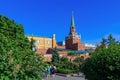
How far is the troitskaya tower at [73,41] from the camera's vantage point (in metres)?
96.1

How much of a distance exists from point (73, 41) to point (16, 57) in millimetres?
95828

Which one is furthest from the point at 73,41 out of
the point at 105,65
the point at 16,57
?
the point at 16,57

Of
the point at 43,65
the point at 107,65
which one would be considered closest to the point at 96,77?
the point at 107,65

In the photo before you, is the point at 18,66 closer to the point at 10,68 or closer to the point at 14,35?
the point at 10,68

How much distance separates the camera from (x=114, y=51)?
14.0 metres

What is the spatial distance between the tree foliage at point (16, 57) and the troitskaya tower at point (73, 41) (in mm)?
84119

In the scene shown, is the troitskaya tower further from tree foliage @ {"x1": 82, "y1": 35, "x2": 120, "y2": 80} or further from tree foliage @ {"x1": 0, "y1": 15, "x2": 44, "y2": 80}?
tree foliage @ {"x1": 0, "y1": 15, "x2": 44, "y2": 80}

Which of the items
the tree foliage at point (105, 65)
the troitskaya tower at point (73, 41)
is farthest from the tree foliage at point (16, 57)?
the troitskaya tower at point (73, 41)

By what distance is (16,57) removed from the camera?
10.2 meters

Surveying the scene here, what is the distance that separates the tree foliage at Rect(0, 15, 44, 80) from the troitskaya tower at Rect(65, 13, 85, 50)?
84.1m

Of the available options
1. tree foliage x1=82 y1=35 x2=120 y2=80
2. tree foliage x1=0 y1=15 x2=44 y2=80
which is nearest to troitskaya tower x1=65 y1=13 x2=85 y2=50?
tree foliage x1=82 y1=35 x2=120 y2=80

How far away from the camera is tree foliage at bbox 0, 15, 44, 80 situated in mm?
9756

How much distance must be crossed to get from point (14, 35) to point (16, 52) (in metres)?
1.26

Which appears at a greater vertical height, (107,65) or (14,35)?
(14,35)
